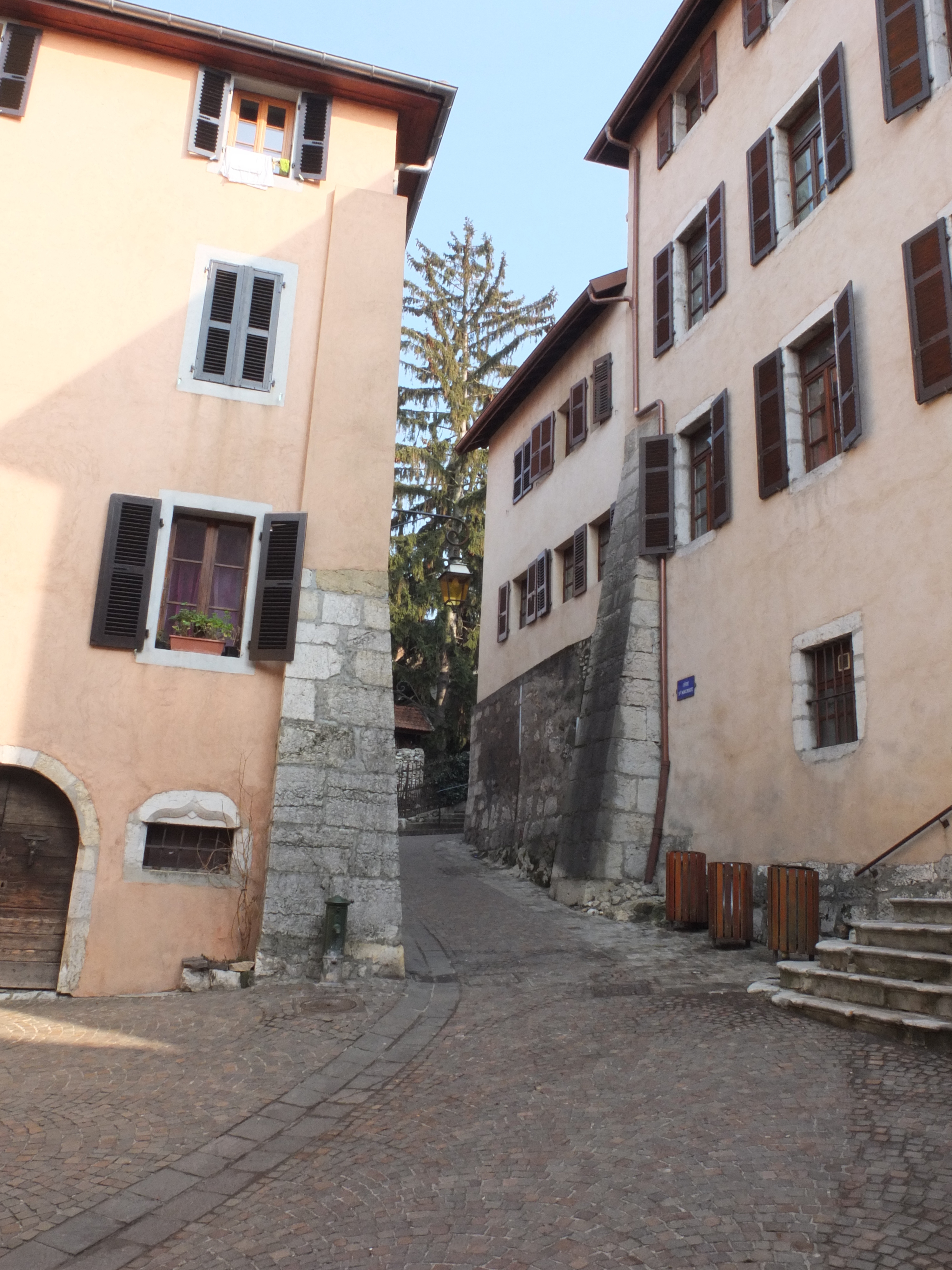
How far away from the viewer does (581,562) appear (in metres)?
16.6

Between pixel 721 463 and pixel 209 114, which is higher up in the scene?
pixel 209 114

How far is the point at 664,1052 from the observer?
20.4 ft

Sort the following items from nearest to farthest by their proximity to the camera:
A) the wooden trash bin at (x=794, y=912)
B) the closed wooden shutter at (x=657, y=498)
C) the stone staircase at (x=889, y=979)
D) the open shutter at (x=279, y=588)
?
the stone staircase at (x=889, y=979)
the wooden trash bin at (x=794, y=912)
the open shutter at (x=279, y=588)
the closed wooden shutter at (x=657, y=498)

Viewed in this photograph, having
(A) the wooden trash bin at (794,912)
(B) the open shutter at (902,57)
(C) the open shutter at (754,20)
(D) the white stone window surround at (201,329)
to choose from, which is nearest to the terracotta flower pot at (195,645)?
(D) the white stone window surround at (201,329)

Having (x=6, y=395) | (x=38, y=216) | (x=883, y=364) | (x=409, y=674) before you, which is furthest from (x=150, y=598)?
(x=409, y=674)

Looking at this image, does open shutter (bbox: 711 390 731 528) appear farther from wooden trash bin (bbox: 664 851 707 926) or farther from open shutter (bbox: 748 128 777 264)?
wooden trash bin (bbox: 664 851 707 926)

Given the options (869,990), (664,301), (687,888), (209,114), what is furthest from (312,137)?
(869,990)

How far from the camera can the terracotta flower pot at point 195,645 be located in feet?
30.7

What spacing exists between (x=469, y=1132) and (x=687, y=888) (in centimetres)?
611

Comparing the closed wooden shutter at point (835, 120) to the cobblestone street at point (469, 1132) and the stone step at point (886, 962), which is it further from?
the cobblestone street at point (469, 1132)

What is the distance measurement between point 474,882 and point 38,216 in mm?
10245

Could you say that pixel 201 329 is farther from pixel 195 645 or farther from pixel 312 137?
pixel 195 645

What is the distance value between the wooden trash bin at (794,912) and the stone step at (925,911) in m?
0.81

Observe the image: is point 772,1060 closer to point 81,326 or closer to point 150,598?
point 150,598
